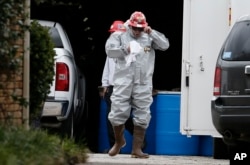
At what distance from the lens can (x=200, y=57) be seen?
500 inches

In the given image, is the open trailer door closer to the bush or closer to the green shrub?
the green shrub

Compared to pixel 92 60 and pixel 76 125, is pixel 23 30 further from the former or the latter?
pixel 92 60

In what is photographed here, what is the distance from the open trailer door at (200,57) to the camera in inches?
496

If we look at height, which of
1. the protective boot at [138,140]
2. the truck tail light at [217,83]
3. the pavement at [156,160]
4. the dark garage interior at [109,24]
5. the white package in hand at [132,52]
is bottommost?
the pavement at [156,160]

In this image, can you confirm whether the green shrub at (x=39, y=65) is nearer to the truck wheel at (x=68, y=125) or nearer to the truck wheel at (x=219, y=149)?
the truck wheel at (x=68, y=125)

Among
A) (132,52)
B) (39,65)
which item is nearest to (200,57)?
(132,52)

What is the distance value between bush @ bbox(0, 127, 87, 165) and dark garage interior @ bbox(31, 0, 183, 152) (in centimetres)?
785

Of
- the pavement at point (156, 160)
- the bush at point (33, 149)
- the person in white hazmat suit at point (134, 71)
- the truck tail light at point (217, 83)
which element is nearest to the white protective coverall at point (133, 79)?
the person in white hazmat suit at point (134, 71)

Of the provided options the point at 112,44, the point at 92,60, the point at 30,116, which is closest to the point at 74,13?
the point at 92,60

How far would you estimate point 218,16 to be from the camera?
12.6 meters

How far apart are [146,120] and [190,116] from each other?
142 centimetres

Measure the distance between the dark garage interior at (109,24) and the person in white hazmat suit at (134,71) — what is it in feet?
16.4

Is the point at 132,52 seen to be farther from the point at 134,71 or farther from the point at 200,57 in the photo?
the point at 200,57

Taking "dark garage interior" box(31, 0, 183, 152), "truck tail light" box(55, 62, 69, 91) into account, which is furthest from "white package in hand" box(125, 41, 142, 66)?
"dark garage interior" box(31, 0, 183, 152)
